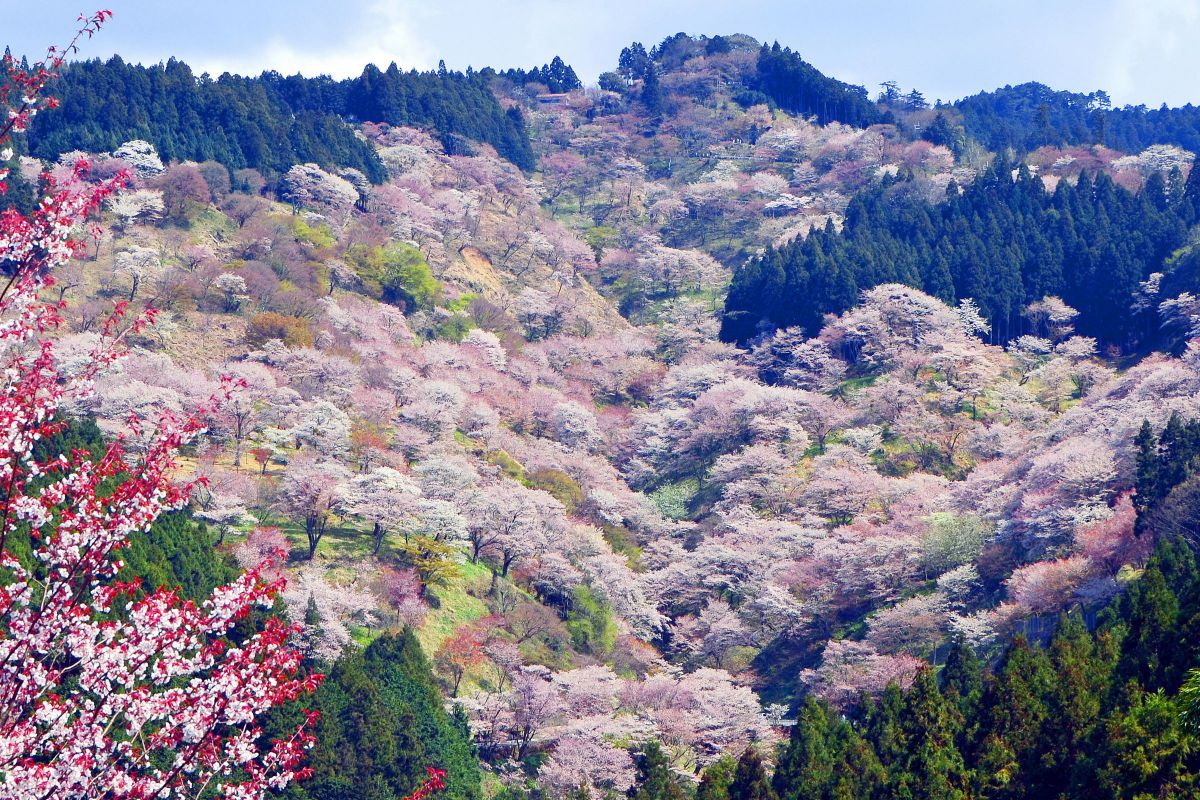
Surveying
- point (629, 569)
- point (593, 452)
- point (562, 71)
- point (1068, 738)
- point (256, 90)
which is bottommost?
point (1068, 738)

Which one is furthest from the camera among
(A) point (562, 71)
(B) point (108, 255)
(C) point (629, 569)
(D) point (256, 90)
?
(A) point (562, 71)

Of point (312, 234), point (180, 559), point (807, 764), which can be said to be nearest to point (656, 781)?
point (807, 764)

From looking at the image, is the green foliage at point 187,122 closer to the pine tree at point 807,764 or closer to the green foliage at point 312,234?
the green foliage at point 312,234

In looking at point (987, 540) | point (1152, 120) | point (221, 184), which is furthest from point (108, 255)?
point (1152, 120)

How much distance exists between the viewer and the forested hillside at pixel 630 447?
2688 centimetres

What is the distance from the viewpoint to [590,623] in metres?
48.2

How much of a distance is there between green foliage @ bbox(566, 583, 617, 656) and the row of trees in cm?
2695

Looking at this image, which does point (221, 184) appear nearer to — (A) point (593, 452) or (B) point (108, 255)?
(B) point (108, 255)

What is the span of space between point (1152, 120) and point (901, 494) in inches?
3507

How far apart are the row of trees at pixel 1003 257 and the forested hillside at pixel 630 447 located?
290 mm

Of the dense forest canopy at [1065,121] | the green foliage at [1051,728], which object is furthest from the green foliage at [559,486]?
the dense forest canopy at [1065,121]

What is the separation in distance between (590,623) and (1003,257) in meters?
35.9

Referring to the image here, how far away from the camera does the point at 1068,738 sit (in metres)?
24.8

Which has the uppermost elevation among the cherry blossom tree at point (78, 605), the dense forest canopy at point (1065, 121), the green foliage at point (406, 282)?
the dense forest canopy at point (1065, 121)
